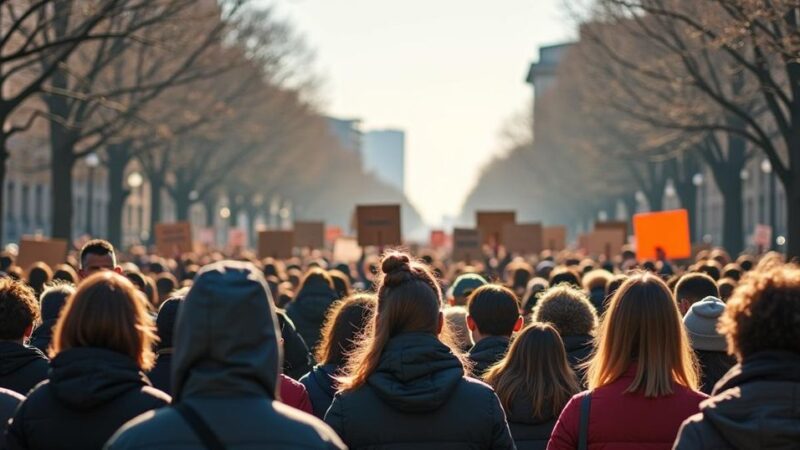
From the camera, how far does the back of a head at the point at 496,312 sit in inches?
292

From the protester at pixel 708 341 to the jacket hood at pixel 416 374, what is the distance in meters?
1.77

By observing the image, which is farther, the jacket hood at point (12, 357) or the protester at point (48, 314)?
the protester at point (48, 314)

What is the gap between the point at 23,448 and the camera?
4.95m

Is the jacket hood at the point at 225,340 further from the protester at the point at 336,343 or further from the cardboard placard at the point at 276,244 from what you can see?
the cardboard placard at the point at 276,244

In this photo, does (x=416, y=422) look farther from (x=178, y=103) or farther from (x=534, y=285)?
(x=178, y=103)

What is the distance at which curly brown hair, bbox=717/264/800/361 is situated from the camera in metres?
4.35

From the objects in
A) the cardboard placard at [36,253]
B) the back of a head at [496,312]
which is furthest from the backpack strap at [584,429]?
the cardboard placard at [36,253]

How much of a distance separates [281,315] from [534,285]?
5.16 m

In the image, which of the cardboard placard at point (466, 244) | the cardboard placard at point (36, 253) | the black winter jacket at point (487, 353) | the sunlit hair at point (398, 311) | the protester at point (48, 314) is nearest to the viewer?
the sunlit hair at point (398, 311)

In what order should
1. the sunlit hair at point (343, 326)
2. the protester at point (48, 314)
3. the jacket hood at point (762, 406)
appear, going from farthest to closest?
the protester at point (48, 314)
the sunlit hair at point (343, 326)
the jacket hood at point (762, 406)

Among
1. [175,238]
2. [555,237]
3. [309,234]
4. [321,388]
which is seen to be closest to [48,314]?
[321,388]

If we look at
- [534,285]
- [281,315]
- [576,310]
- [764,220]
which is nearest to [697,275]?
[576,310]

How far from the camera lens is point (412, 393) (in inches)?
210

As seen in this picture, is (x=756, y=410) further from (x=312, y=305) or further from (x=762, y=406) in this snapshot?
(x=312, y=305)
